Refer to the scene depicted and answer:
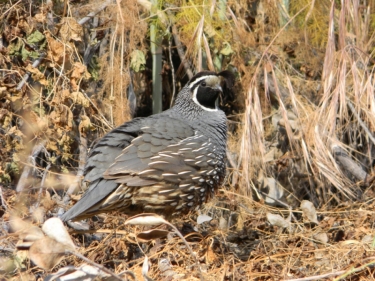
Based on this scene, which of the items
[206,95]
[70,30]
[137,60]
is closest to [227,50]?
[206,95]

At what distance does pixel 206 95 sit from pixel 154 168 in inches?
39.9

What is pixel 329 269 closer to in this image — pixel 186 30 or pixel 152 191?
pixel 152 191

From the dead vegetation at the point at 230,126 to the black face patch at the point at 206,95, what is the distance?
0.68ft

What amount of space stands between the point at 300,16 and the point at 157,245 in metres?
2.54

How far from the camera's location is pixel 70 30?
4047 millimetres

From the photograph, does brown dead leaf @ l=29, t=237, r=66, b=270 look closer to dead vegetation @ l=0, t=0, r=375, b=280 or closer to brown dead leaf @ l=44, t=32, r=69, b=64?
dead vegetation @ l=0, t=0, r=375, b=280

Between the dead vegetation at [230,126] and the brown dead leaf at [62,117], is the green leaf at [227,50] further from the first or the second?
the brown dead leaf at [62,117]

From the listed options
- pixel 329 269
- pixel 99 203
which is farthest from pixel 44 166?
pixel 329 269

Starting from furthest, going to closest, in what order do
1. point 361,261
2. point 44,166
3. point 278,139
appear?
point 278,139 < point 44,166 < point 361,261

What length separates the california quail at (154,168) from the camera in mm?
3629

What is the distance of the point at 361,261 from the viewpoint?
3328mm

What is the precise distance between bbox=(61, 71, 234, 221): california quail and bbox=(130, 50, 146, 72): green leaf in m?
0.45

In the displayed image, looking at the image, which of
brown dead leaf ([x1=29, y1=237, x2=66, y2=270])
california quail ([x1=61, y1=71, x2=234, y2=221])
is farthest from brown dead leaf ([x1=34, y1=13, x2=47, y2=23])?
brown dead leaf ([x1=29, y1=237, x2=66, y2=270])

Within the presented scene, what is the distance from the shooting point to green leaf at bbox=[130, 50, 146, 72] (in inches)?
177
